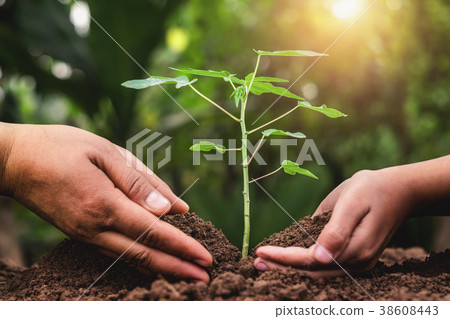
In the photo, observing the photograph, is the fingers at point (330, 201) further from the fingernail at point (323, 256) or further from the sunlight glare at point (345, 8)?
the sunlight glare at point (345, 8)

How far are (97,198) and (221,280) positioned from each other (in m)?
0.28

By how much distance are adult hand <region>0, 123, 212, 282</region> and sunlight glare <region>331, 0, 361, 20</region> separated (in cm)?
236

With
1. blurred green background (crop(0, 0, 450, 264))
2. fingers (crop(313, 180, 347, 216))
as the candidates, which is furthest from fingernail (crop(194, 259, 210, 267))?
blurred green background (crop(0, 0, 450, 264))

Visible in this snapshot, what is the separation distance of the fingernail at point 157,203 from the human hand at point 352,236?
206mm

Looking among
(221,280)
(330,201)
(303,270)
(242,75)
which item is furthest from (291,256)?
(242,75)

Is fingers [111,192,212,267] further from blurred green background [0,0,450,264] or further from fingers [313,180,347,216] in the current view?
blurred green background [0,0,450,264]

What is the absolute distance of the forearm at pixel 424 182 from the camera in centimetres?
81

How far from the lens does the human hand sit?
712 millimetres

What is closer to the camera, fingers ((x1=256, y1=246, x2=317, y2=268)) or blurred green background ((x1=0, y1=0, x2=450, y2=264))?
fingers ((x1=256, y1=246, x2=317, y2=268))

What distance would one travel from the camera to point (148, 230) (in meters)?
0.72

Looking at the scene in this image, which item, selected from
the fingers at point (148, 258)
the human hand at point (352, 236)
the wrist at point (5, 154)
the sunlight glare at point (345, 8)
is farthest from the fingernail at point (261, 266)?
the sunlight glare at point (345, 8)

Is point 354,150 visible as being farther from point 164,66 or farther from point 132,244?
point 132,244
